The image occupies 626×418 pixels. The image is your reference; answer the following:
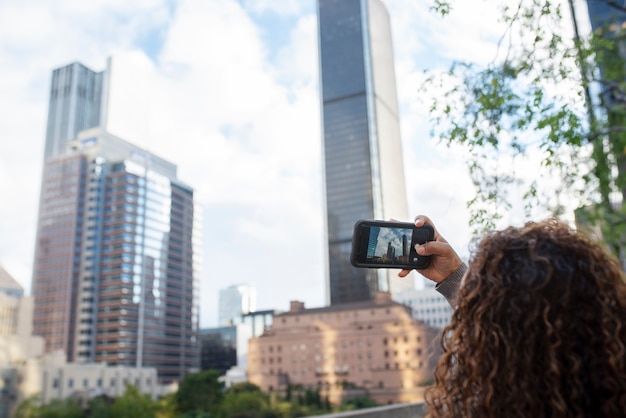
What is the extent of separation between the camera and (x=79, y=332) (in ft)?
251

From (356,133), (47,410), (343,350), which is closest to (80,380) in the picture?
(47,410)

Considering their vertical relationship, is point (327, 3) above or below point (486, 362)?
above

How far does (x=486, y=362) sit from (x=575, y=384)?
0.44ft

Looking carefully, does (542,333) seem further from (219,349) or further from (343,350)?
(219,349)

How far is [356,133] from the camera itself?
89812 millimetres

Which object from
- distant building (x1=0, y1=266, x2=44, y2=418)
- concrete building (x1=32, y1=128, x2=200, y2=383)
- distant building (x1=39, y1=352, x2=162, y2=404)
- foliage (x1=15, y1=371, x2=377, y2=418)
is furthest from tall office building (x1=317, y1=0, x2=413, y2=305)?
distant building (x1=0, y1=266, x2=44, y2=418)

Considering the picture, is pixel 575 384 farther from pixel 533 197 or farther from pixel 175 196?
pixel 175 196

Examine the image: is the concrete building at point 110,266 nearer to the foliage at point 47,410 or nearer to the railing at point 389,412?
the foliage at point 47,410

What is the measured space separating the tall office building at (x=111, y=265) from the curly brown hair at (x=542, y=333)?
7848 centimetres

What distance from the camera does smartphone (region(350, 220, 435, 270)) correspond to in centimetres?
140

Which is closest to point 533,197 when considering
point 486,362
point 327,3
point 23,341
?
point 486,362

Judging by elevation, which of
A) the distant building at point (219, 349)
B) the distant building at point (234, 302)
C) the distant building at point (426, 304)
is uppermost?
the distant building at point (234, 302)

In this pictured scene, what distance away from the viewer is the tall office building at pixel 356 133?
83750mm

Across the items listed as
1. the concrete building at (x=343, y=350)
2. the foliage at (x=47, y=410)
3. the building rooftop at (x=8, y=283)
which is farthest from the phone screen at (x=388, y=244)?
the building rooftop at (x=8, y=283)
